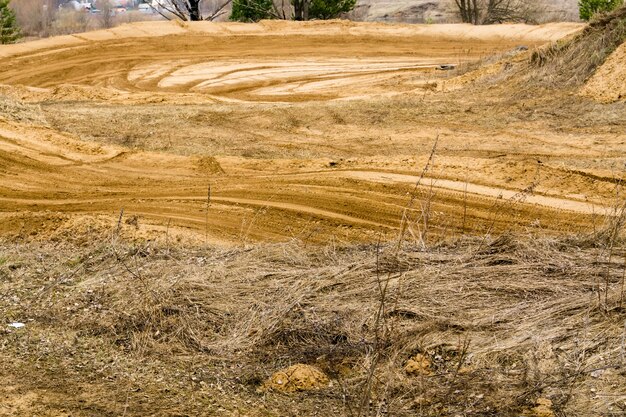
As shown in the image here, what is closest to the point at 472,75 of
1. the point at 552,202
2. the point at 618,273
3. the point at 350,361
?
the point at 552,202

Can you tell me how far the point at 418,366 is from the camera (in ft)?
19.3

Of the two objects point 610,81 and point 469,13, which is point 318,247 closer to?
point 610,81

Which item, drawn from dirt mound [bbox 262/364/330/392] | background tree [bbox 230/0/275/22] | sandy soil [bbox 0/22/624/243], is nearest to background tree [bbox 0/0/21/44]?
background tree [bbox 230/0/275/22]

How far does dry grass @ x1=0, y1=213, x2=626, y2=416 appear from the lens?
5500mm

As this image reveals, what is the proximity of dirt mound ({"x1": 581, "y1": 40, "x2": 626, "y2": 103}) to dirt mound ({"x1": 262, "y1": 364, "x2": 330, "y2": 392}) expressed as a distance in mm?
13093

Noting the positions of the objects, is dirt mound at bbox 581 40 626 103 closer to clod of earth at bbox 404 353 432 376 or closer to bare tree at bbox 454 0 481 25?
clod of earth at bbox 404 353 432 376

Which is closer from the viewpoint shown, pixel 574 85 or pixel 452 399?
pixel 452 399

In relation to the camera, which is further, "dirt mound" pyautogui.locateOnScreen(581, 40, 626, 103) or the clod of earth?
"dirt mound" pyautogui.locateOnScreen(581, 40, 626, 103)

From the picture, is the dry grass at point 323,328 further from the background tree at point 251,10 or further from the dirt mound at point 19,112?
the background tree at point 251,10

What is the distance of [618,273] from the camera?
7.12m

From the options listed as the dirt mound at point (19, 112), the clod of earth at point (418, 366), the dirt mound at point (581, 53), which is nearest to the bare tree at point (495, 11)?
the dirt mound at point (581, 53)

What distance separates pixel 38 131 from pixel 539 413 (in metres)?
12.5

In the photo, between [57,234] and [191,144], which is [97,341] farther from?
[191,144]

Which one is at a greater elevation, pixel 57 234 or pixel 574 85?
pixel 574 85
